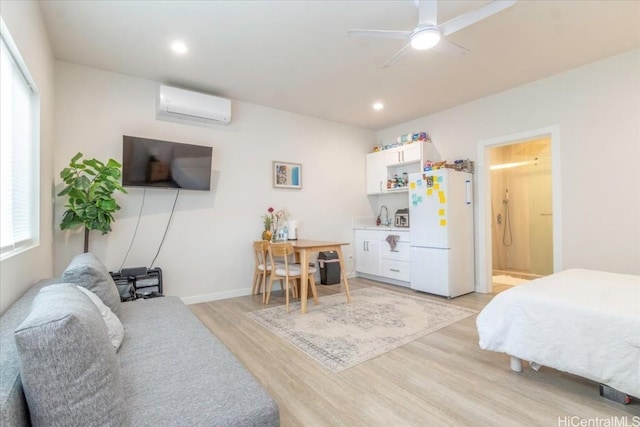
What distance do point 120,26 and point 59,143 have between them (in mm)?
1374

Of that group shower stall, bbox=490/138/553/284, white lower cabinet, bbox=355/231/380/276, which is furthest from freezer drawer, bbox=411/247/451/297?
shower stall, bbox=490/138/553/284

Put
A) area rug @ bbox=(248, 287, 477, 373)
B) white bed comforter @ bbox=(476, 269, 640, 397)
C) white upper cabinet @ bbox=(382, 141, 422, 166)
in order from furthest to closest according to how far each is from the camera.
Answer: white upper cabinet @ bbox=(382, 141, 422, 166) < area rug @ bbox=(248, 287, 477, 373) < white bed comforter @ bbox=(476, 269, 640, 397)

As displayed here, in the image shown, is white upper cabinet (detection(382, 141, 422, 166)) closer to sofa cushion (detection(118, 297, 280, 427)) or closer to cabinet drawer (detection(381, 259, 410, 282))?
cabinet drawer (detection(381, 259, 410, 282))

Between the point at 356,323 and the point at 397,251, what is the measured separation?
1842mm

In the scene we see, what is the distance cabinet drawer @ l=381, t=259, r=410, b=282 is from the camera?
4.45 metres

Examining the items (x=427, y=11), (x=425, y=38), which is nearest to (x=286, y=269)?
(x=425, y=38)

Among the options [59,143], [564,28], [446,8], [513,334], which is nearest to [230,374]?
[513,334]

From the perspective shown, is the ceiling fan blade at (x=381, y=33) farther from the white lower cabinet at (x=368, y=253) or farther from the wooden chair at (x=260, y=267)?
the white lower cabinet at (x=368, y=253)

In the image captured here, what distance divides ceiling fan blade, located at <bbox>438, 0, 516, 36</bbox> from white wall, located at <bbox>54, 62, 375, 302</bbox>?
9.26ft

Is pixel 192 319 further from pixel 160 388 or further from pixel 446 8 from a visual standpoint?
pixel 446 8

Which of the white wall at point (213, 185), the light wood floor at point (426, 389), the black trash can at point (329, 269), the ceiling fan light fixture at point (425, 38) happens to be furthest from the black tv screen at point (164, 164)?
the ceiling fan light fixture at point (425, 38)

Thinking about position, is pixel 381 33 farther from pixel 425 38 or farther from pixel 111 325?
pixel 111 325

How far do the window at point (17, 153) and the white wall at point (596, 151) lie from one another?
4.68 meters

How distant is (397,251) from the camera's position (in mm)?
4578
